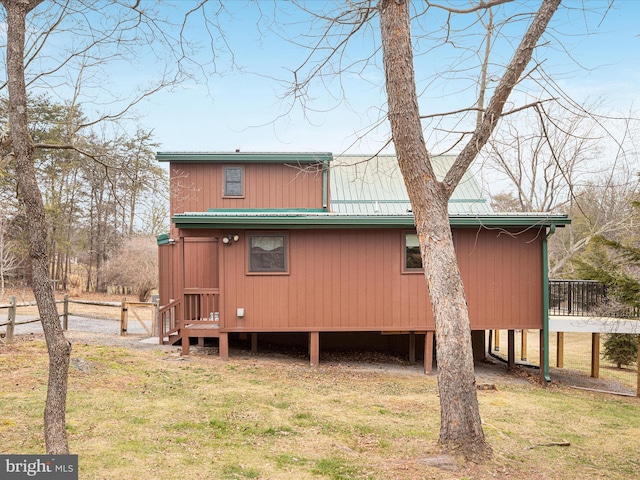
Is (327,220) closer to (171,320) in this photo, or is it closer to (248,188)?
(248,188)

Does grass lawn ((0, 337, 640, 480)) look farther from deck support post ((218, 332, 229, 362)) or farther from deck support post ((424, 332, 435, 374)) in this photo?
deck support post ((424, 332, 435, 374))

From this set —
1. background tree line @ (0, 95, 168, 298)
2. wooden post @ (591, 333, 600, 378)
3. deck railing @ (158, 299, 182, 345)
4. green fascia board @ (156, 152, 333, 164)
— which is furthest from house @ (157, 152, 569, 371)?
background tree line @ (0, 95, 168, 298)

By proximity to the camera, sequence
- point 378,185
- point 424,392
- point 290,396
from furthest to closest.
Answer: point 378,185 < point 424,392 < point 290,396

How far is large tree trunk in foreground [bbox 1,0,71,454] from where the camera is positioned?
3.79 m

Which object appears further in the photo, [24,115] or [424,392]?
[424,392]

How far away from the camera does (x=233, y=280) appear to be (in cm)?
1062

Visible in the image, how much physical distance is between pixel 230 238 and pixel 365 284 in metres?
3.00

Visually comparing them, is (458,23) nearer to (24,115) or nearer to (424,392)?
(24,115)

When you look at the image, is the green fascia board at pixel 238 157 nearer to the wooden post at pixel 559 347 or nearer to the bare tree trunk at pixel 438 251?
the wooden post at pixel 559 347

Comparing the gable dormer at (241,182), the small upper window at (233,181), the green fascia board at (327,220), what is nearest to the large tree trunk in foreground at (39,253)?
the green fascia board at (327,220)

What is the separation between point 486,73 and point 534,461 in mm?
4466

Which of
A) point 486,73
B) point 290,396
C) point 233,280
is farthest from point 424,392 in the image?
point 486,73

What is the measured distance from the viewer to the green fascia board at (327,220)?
10.2 metres

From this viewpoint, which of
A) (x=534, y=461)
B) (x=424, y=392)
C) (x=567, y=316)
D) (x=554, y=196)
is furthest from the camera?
(x=554, y=196)
